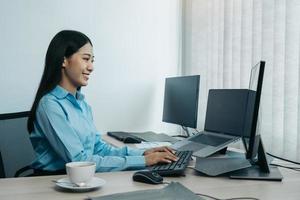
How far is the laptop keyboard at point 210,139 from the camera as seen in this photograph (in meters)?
1.72

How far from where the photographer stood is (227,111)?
1.85 metres

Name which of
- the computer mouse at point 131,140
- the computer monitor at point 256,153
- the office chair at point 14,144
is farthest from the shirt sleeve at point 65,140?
the computer mouse at point 131,140

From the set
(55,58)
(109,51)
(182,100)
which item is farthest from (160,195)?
(109,51)

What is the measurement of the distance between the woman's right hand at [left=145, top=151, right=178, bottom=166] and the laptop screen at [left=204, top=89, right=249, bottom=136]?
416 mm

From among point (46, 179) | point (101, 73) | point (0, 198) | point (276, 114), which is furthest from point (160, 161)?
point (101, 73)

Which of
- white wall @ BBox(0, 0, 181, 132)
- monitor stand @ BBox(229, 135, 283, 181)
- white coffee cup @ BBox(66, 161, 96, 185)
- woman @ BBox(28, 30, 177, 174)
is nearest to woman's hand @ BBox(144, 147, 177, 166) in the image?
woman @ BBox(28, 30, 177, 174)

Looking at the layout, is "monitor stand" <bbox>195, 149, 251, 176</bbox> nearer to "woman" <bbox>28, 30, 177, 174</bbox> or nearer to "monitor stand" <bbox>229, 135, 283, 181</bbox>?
"monitor stand" <bbox>229, 135, 283, 181</bbox>

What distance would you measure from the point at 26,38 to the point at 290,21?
1.70 metres

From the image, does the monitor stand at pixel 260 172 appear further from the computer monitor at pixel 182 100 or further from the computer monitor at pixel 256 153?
the computer monitor at pixel 182 100

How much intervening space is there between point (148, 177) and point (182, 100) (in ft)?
3.96

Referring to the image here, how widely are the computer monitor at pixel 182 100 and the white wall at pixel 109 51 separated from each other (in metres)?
0.29

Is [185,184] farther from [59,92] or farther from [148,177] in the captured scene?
[59,92]

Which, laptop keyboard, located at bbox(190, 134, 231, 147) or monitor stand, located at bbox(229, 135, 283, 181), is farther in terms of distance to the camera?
laptop keyboard, located at bbox(190, 134, 231, 147)

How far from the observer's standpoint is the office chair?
6.23 ft
